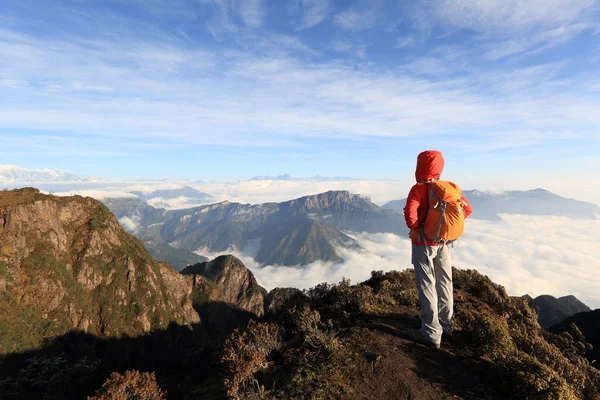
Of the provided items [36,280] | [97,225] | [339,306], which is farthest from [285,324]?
[97,225]

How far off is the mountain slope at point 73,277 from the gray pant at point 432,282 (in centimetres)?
11769

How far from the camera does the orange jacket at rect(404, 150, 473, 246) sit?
7.95 metres

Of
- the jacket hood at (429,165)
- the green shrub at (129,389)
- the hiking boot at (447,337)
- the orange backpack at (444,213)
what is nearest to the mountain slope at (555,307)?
the hiking boot at (447,337)

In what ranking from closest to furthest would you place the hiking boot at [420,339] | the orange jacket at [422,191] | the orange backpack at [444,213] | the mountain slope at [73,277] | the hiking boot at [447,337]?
the orange backpack at [444,213] < the orange jacket at [422,191] < the hiking boot at [420,339] < the hiking boot at [447,337] < the mountain slope at [73,277]

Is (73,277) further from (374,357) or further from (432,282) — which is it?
(432,282)

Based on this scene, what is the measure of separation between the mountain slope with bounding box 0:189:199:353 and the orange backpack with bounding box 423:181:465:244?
390ft

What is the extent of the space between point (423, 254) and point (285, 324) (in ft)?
22.5

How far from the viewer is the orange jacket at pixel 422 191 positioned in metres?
7.95

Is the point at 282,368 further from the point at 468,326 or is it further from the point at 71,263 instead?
the point at 71,263

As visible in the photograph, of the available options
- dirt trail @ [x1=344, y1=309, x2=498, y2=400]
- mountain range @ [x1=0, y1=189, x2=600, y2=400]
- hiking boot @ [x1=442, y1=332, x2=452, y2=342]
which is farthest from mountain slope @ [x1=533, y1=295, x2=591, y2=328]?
dirt trail @ [x1=344, y1=309, x2=498, y2=400]

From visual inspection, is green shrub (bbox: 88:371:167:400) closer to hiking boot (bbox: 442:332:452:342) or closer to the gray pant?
the gray pant

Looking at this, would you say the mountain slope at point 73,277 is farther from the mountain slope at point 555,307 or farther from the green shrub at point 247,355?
the mountain slope at point 555,307

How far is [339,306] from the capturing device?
1212 centimetres

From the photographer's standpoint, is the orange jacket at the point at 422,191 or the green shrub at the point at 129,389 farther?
the orange jacket at the point at 422,191
